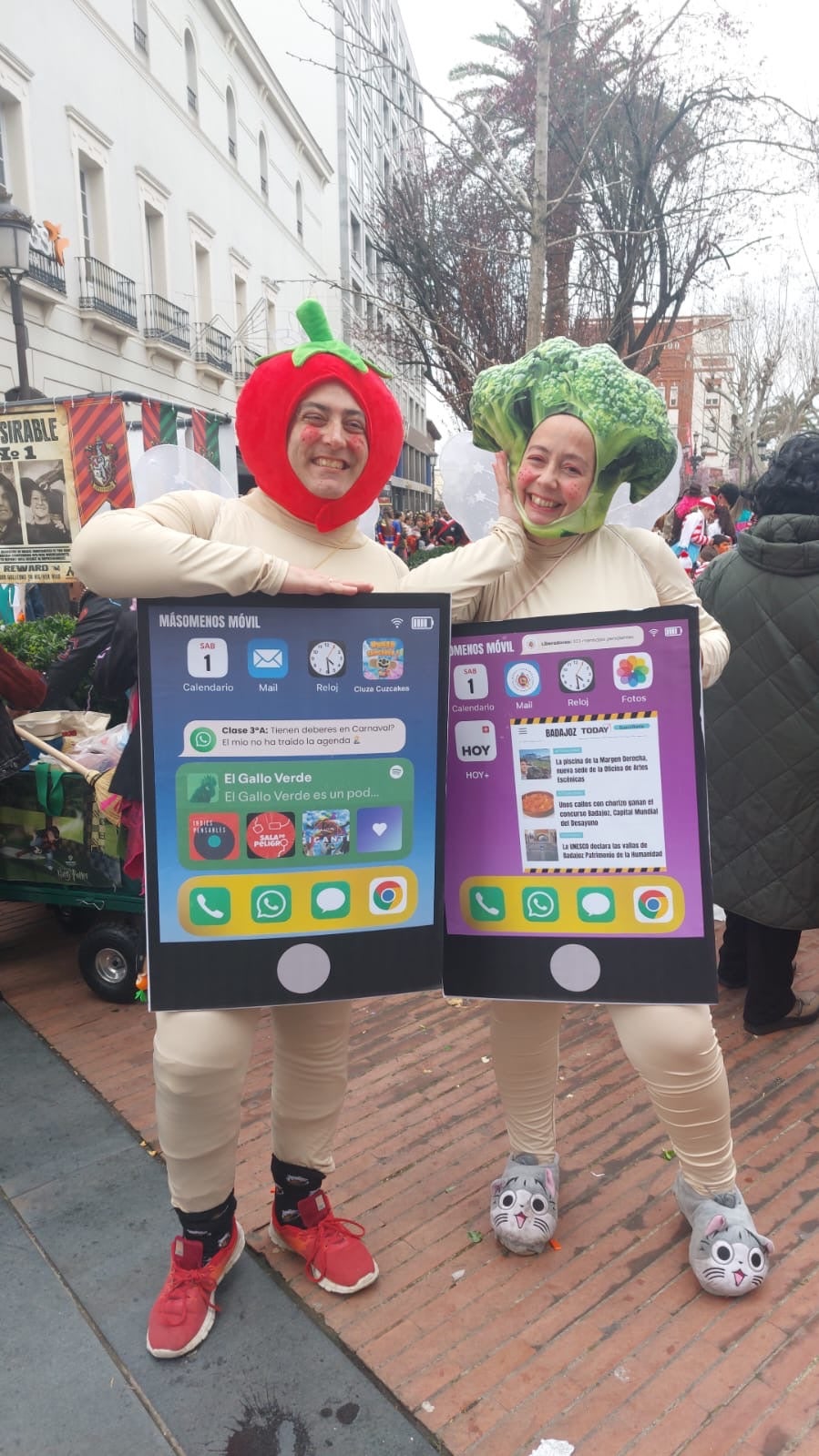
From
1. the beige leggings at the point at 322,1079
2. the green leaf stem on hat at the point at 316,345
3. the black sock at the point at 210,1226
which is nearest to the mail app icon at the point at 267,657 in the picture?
the green leaf stem on hat at the point at 316,345

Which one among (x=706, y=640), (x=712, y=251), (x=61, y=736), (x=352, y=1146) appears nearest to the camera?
(x=706, y=640)

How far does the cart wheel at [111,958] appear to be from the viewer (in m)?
3.69

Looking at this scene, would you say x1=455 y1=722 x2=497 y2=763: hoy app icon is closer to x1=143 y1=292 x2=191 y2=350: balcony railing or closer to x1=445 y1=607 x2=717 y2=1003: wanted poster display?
x1=445 y1=607 x2=717 y2=1003: wanted poster display

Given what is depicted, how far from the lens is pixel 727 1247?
2.21 m

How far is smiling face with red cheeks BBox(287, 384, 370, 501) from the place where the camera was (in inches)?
77.3

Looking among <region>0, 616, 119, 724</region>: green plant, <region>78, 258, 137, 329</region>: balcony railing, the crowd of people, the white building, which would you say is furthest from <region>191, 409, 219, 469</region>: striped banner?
<region>78, 258, 137, 329</region>: balcony railing

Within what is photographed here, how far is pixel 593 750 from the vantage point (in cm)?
205

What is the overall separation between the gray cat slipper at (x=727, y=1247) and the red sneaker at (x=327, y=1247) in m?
0.76

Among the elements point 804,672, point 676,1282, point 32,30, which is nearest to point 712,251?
point 32,30

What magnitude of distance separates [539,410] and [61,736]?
281 cm

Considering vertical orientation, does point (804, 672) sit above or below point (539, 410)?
below

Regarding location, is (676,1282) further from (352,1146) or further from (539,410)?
(539,410)

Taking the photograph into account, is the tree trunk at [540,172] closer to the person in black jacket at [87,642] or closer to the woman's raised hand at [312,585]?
the person in black jacket at [87,642]

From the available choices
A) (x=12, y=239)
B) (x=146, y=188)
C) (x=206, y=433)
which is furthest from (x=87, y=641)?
(x=146, y=188)
